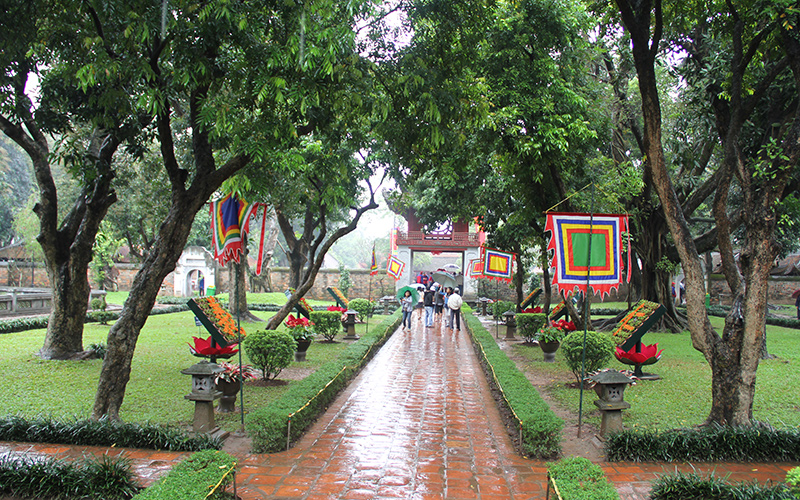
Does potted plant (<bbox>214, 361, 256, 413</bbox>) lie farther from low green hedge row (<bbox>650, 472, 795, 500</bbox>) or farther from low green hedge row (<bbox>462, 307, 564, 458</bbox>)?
low green hedge row (<bbox>650, 472, 795, 500</bbox>)

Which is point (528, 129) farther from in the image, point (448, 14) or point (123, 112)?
point (123, 112)

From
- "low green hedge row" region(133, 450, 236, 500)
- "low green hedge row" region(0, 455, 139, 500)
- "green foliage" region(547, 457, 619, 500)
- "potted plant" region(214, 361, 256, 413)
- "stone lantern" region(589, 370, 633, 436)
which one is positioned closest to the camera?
"low green hedge row" region(133, 450, 236, 500)

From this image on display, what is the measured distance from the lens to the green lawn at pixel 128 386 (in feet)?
21.0

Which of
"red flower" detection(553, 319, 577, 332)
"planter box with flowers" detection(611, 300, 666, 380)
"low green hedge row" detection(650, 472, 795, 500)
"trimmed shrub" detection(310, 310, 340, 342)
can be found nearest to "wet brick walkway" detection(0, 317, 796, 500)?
"low green hedge row" detection(650, 472, 795, 500)

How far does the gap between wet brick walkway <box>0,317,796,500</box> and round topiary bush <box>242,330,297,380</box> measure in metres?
1.18

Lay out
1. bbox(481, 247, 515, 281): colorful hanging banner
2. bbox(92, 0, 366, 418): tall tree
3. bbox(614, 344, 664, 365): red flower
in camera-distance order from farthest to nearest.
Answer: bbox(481, 247, 515, 281): colorful hanging banner
bbox(614, 344, 664, 365): red flower
bbox(92, 0, 366, 418): tall tree

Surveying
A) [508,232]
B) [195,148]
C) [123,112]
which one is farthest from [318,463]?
[508,232]

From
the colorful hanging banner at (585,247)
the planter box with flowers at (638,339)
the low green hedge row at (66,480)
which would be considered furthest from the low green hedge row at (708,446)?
the low green hedge row at (66,480)

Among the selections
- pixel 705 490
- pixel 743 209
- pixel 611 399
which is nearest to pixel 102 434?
pixel 611 399

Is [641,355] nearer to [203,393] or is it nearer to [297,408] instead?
[297,408]

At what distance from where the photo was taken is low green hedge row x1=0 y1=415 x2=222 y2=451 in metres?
5.09

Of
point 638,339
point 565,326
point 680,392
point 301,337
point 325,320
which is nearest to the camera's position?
point 680,392

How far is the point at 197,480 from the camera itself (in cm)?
359

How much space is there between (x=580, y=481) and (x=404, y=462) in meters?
1.88
